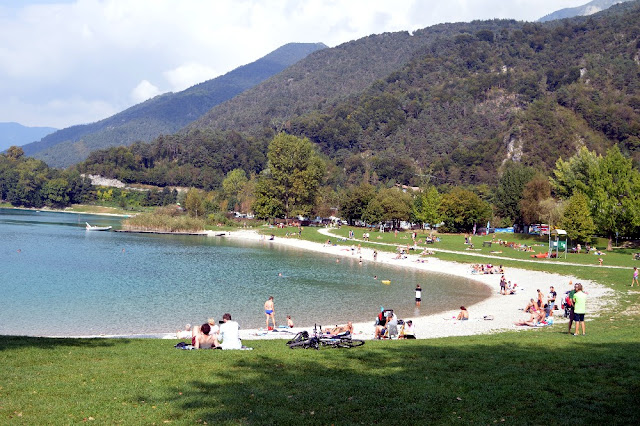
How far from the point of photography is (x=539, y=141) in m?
155

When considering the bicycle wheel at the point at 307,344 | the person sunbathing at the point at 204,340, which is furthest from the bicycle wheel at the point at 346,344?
the person sunbathing at the point at 204,340

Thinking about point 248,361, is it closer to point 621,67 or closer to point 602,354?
point 602,354

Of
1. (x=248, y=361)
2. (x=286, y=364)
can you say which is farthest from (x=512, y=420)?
(x=248, y=361)

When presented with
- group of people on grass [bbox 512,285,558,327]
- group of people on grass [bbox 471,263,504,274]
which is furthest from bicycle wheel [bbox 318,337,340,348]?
group of people on grass [bbox 471,263,504,274]

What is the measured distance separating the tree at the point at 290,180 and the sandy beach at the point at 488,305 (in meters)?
52.0

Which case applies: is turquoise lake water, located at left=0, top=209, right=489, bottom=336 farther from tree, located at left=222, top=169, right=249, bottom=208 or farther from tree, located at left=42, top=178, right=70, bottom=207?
tree, located at left=42, top=178, right=70, bottom=207

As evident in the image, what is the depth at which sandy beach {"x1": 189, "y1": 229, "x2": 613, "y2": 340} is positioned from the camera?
23250mm

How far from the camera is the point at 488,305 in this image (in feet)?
104

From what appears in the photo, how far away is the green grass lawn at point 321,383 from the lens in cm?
878

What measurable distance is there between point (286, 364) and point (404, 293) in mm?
25223

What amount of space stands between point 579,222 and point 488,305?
1150 inches

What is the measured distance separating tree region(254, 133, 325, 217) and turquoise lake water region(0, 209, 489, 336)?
41.8 meters

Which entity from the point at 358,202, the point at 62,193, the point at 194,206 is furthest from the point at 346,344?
the point at 62,193

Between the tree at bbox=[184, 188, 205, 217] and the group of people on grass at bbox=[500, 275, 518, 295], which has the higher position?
the tree at bbox=[184, 188, 205, 217]
